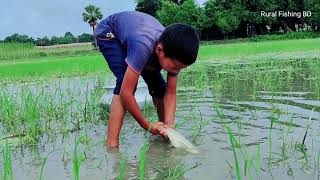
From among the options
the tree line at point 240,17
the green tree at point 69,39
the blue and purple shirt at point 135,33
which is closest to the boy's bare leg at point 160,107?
the blue and purple shirt at point 135,33

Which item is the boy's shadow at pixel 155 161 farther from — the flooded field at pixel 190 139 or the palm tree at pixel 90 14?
the palm tree at pixel 90 14

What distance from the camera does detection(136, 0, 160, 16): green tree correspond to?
60938 millimetres

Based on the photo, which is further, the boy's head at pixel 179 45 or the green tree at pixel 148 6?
the green tree at pixel 148 6

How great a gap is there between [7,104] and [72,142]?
4.25 feet

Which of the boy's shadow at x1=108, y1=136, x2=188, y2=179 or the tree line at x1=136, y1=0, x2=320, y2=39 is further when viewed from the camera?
the tree line at x1=136, y1=0, x2=320, y2=39

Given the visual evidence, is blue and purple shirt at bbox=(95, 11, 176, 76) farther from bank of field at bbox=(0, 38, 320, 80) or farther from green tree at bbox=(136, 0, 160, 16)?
green tree at bbox=(136, 0, 160, 16)

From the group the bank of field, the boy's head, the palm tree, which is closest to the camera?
the boy's head

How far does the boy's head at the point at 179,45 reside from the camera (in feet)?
8.71

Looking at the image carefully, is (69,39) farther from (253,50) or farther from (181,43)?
(181,43)

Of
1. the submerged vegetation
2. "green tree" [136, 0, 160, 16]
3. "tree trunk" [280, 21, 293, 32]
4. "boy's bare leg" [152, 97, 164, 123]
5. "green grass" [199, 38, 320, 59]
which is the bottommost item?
the submerged vegetation

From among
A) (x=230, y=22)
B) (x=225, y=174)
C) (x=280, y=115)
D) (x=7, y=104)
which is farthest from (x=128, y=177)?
(x=230, y=22)

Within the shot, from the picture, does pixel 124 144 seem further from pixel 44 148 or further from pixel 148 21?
pixel 148 21

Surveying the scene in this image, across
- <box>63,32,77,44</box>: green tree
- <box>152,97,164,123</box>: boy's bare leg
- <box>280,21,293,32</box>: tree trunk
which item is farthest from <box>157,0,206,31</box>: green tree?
<box>152,97,164,123</box>: boy's bare leg

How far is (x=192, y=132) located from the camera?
3.52 meters
